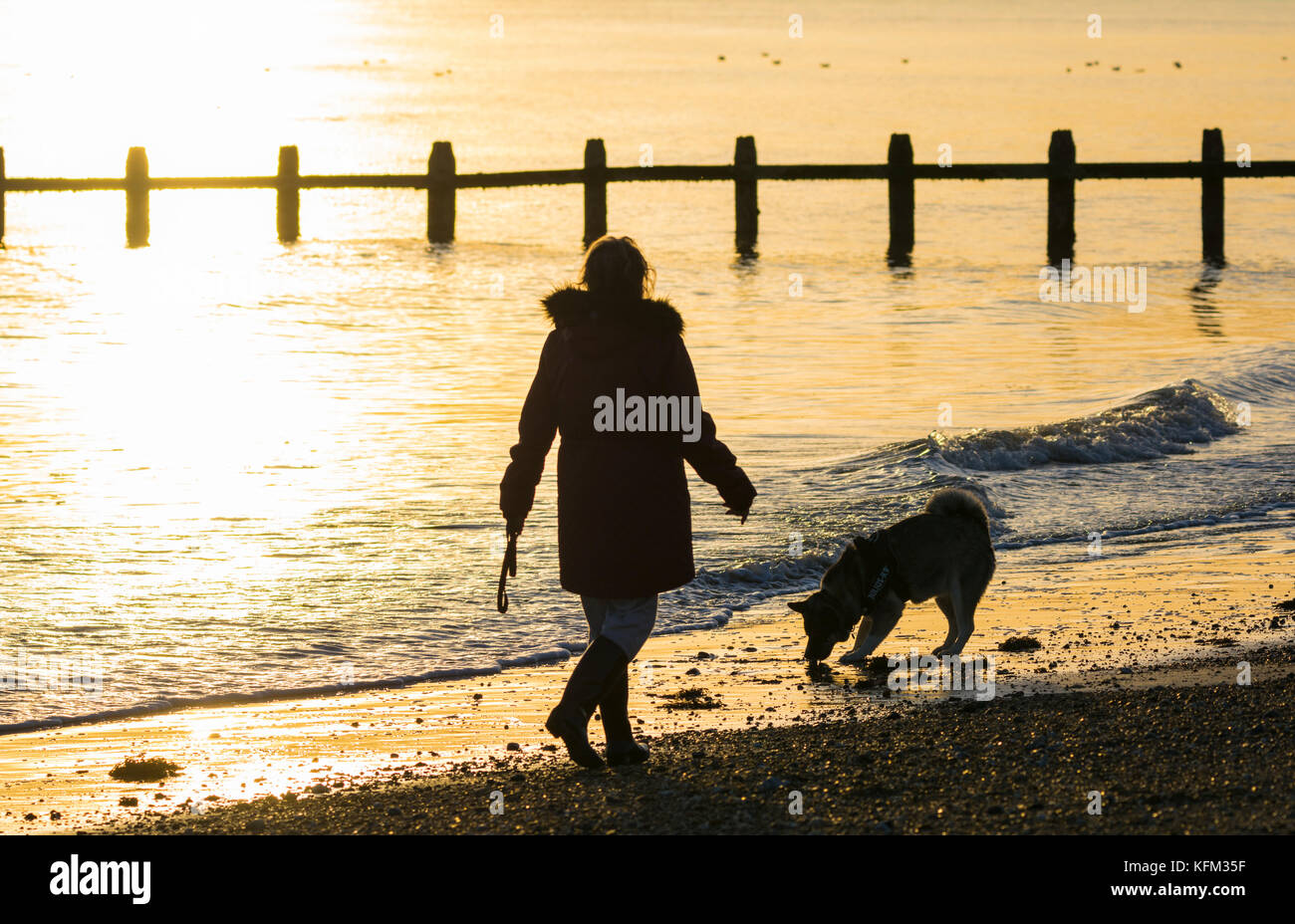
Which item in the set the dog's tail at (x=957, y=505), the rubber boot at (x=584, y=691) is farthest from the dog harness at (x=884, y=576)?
the rubber boot at (x=584, y=691)

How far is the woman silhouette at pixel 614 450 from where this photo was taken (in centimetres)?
454

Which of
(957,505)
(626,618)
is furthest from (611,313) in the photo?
(957,505)

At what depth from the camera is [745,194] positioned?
74.8 feet

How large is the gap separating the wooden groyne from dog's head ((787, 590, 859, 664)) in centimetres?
1494

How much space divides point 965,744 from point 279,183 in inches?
747

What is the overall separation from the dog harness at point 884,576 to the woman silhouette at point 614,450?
4.60 feet

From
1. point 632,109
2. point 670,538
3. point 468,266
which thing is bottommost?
point 670,538

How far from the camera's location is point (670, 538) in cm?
462

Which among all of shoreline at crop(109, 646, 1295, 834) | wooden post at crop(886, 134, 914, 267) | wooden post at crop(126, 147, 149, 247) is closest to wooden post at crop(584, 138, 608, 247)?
wooden post at crop(886, 134, 914, 267)

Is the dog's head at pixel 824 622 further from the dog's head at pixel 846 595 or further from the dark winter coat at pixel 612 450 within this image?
the dark winter coat at pixel 612 450

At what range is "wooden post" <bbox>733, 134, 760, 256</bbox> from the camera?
21.8 meters

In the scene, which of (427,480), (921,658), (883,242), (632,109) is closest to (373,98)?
(632,109)

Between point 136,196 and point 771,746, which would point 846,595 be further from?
point 136,196
